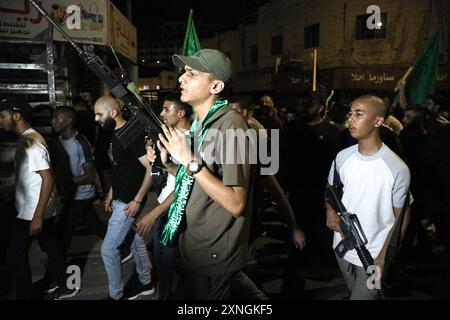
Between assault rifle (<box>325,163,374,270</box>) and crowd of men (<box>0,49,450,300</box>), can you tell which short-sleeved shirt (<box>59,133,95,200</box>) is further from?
assault rifle (<box>325,163,374,270</box>)

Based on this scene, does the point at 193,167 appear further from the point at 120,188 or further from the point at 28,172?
the point at 28,172

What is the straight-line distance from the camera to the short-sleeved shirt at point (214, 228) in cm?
217

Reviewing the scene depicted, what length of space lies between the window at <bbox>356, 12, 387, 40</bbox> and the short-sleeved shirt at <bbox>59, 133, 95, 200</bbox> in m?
19.6

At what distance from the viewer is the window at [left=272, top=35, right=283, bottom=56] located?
86.2 feet

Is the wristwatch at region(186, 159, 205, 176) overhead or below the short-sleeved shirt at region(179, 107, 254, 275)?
overhead

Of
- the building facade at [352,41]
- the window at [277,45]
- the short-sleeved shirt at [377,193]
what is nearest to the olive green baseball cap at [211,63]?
the short-sleeved shirt at [377,193]

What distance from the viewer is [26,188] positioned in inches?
141

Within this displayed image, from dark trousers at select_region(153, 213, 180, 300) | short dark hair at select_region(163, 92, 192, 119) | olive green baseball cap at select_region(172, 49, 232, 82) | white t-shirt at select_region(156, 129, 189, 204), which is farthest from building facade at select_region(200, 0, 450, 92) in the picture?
olive green baseball cap at select_region(172, 49, 232, 82)

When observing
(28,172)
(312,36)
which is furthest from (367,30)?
(28,172)

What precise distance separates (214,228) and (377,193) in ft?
3.96

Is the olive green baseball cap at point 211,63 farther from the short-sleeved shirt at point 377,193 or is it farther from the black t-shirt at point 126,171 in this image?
the black t-shirt at point 126,171

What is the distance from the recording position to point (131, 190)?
12.2 feet

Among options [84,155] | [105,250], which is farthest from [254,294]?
[84,155]

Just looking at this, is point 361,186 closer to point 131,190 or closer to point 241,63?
point 131,190
